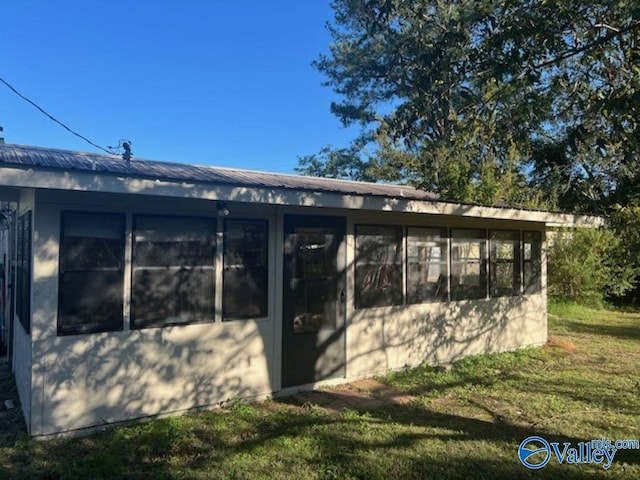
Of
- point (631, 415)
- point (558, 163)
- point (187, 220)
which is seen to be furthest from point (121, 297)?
point (558, 163)

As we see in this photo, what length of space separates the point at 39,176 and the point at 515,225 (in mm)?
7520

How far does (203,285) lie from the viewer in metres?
5.03

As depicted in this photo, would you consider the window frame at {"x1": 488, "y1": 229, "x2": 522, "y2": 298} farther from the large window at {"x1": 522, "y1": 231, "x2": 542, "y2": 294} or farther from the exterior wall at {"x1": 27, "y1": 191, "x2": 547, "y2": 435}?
the exterior wall at {"x1": 27, "y1": 191, "x2": 547, "y2": 435}

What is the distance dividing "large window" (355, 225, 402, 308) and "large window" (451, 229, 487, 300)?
1.27 m

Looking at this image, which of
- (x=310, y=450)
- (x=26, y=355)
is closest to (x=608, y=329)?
(x=310, y=450)

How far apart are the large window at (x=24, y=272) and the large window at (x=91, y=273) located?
45cm

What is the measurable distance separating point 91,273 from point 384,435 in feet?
10.5

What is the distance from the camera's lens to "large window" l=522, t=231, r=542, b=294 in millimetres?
8562

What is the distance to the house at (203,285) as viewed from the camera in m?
4.16

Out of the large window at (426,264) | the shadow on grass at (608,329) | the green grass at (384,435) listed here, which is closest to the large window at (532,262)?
the large window at (426,264)

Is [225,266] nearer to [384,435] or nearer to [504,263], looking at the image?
[384,435]

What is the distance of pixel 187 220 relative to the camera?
491 centimetres

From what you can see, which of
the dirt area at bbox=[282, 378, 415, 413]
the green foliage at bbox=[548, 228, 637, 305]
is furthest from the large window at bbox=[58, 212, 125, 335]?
the green foliage at bbox=[548, 228, 637, 305]

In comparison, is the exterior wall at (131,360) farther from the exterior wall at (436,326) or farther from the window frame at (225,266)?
the exterior wall at (436,326)
